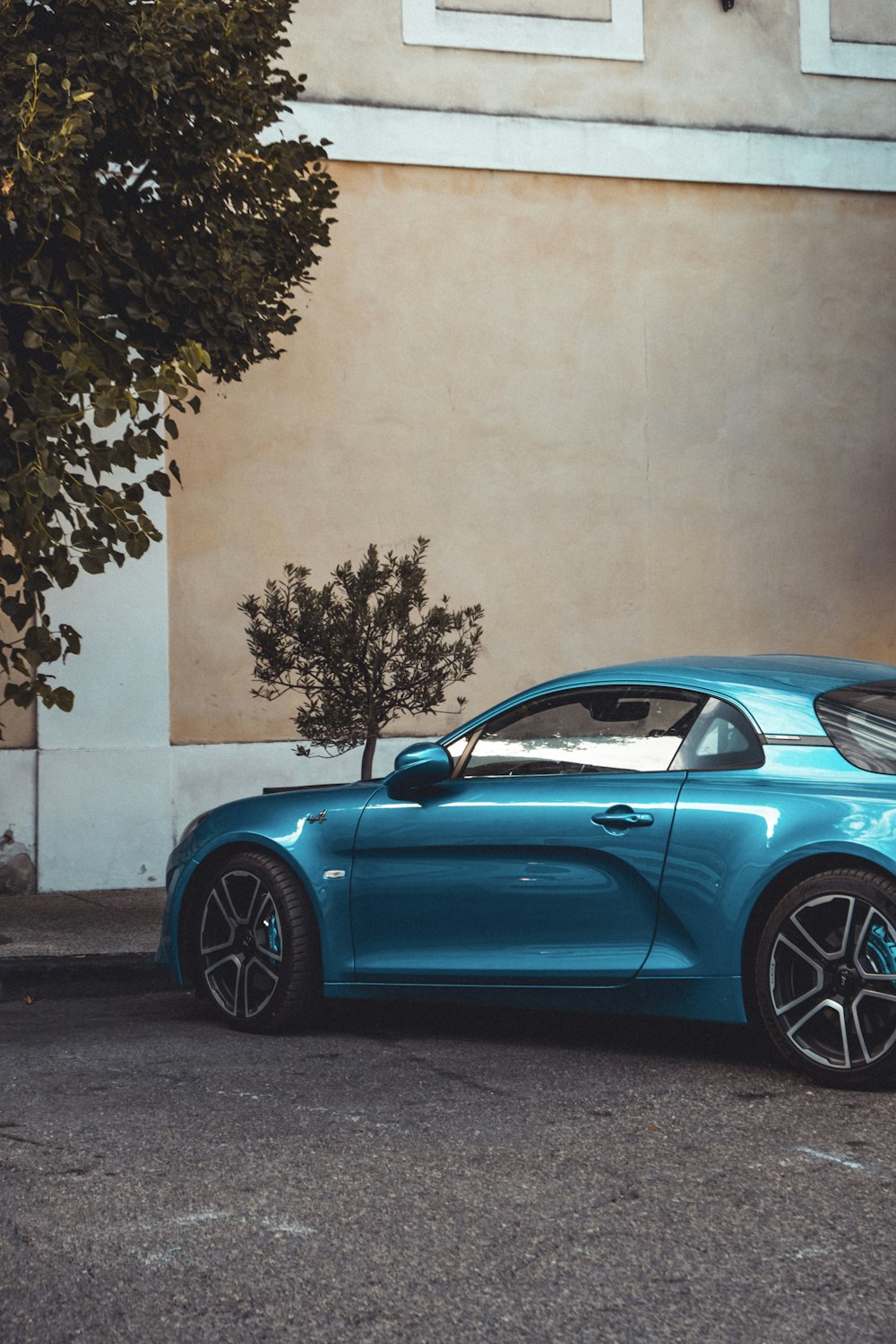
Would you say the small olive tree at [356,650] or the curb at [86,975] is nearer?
the curb at [86,975]

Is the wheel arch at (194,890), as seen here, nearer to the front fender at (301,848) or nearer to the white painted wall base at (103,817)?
the front fender at (301,848)

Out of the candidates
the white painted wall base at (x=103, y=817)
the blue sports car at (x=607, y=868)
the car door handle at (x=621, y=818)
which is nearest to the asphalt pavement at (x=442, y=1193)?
the blue sports car at (x=607, y=868)

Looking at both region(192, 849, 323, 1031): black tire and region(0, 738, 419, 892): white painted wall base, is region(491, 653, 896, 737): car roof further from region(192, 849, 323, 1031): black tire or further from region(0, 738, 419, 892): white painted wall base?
region(0, 738, 419, 892): white painted wall base

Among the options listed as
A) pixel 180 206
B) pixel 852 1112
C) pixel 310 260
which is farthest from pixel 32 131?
pixel 852 1112

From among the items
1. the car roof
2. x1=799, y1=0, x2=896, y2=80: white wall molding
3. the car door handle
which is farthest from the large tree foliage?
x1=799, y1=0, x2=896, y2=80: white wall molding

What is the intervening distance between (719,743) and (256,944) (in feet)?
6.65

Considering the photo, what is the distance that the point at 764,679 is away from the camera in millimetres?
5434

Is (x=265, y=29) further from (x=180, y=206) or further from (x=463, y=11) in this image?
(x=463, y=11)

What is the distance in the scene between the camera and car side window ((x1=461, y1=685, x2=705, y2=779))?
216 inches

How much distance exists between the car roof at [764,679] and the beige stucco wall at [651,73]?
265 inches

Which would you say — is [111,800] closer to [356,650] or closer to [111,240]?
[356,650]

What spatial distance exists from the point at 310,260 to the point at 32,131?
242 cm

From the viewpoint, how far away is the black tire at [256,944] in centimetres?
598

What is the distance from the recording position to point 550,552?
1145cm
